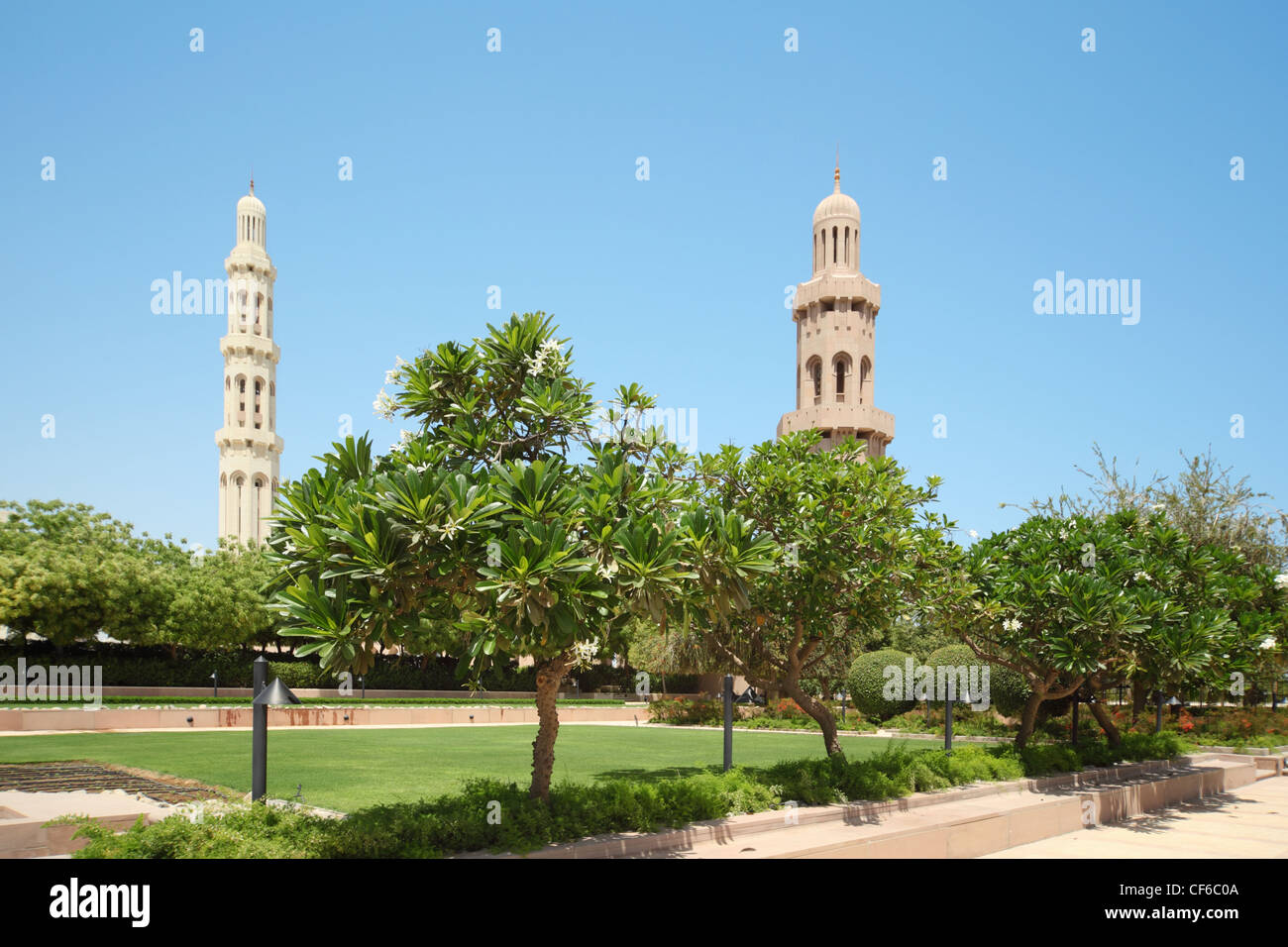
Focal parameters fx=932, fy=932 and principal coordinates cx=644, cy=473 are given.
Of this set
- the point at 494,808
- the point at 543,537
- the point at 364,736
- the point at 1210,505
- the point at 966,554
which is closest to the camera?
the point at 543,537

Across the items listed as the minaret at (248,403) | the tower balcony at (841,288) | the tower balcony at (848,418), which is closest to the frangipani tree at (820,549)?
the tower balcony at (848,418)

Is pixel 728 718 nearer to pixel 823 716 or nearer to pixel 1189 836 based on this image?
pixel 823 716

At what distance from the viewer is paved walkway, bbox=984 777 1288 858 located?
511 inches

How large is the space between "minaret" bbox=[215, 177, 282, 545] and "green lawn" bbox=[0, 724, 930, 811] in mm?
57045

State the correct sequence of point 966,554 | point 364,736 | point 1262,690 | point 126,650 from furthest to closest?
point 126,650
point 1262,690
point 364,736
point 966,554

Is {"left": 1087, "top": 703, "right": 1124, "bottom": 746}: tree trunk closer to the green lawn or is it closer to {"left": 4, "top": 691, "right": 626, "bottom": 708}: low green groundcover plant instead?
the green lawn

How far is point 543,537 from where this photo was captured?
28.0ft

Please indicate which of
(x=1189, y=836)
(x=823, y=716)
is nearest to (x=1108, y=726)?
(x=1189, y=836)

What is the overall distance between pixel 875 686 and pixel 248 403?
6581 centimetres

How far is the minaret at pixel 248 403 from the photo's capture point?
81250 mm

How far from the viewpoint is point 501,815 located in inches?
396
